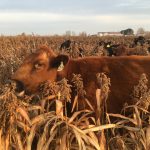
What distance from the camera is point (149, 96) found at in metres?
4.23

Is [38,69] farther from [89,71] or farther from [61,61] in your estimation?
[89,71]

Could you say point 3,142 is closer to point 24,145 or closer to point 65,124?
point 24,145

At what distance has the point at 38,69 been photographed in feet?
20.3

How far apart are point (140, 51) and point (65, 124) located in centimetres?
680

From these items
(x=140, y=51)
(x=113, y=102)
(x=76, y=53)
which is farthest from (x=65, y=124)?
(x=140, y=51)

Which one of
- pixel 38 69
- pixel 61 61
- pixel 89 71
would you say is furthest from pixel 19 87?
pixel 89 71

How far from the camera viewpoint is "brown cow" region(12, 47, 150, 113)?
5.90m

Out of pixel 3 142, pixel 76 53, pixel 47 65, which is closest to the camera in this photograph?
pixel 3 142

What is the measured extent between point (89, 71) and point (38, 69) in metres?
0.73

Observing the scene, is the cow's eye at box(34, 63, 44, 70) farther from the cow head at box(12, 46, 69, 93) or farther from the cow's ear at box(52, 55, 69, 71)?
the cow's ear at box(52, 55, 69, 71)

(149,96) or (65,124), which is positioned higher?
(149,96)

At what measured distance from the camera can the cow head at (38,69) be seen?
6.05m

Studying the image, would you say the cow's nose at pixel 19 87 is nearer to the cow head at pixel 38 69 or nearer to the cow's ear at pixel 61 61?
the cow head at pixel 38 69

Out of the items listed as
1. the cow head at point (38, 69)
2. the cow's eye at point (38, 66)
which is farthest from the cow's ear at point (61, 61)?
the cow's eye at point (38, 66)
